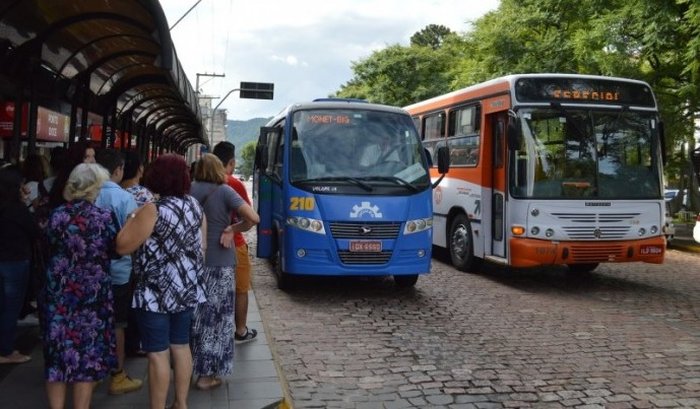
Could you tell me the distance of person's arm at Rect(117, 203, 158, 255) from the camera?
394 centimetres

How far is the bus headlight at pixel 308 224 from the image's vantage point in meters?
8.60

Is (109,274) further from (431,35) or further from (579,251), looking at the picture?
(431,35)

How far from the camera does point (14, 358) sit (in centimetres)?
541

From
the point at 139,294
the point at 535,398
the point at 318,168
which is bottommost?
the point at 535,398

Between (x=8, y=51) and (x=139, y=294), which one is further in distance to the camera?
(x=8, y=51)

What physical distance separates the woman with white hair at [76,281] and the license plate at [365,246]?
15.7ft

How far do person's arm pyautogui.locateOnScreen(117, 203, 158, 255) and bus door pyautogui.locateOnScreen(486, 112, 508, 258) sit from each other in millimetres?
6949

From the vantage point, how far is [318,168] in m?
8.99

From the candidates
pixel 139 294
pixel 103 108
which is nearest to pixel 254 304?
pixel 139 294

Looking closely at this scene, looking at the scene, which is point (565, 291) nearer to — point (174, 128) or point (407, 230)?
point (407, 230)

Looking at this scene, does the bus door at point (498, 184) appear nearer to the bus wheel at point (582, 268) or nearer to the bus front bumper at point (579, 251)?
the bus front bumper at point (579, 251)

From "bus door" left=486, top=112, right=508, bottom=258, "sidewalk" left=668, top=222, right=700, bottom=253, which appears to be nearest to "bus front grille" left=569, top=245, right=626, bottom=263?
"bus door" left=486, top=112, right=508, bottom=258

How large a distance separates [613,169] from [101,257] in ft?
25.8

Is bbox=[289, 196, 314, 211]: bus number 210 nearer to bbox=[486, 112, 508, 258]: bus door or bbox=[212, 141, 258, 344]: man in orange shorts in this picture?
bbox=[212, 141, 258, 344]: man in orange shorts
